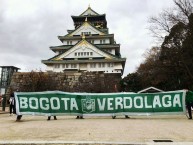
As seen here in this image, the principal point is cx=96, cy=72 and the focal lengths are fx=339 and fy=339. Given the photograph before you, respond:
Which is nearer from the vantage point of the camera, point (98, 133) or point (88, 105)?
point (98, 133)

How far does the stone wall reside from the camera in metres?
50.2

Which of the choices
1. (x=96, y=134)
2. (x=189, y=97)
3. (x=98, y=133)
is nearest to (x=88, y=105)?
(x=189, y=97)

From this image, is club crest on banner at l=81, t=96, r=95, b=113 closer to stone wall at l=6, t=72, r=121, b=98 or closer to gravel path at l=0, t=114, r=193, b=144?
gravel path at l=0, t=114, r=193, b=144

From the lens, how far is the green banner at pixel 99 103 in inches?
742

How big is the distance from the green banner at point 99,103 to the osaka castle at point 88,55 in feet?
138

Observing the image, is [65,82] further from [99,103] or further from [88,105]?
[99,103]

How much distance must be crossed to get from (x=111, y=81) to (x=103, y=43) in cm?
2106

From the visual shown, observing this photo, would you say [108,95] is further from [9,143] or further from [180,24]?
[180,24]

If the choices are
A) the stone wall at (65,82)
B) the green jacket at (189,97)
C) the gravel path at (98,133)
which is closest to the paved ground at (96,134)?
the gravel path at (98,133)

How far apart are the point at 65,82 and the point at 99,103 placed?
35.2 m

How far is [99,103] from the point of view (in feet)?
63.5

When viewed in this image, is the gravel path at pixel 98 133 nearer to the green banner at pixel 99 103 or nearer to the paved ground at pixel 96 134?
the paved ground at pixel 96 134

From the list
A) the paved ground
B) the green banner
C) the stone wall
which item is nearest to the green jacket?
the green banner

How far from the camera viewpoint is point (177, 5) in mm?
33938
